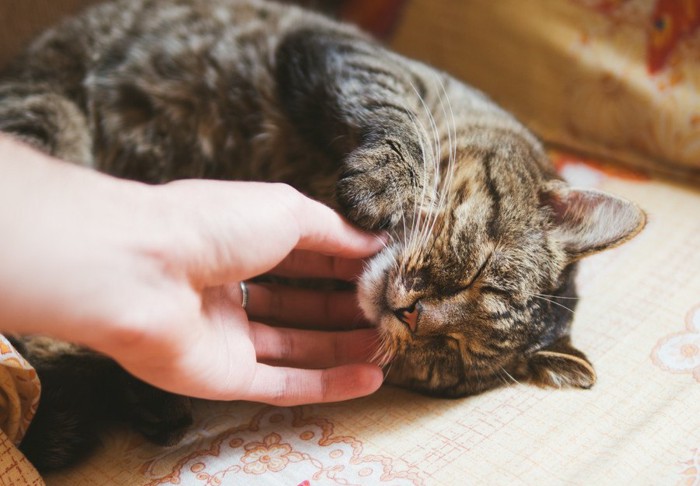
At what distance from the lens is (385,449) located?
1037 mm

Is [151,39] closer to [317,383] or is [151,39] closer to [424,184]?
[424,184]

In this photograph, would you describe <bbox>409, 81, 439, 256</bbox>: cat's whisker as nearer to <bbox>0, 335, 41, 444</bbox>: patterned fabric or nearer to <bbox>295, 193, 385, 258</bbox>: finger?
<bbox>295, 193, 385, 258</bbox>: finger

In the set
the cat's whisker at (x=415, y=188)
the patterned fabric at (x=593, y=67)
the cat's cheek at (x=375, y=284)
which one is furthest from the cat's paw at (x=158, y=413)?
the patterned fabric at (x=593, y=67)

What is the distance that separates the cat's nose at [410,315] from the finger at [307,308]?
178 mm

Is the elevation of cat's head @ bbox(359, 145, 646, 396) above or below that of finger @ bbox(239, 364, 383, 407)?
above

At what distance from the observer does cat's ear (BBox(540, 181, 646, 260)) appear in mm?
1131

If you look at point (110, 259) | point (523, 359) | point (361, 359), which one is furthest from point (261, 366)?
point (523, 359)

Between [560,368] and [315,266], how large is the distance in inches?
20.4

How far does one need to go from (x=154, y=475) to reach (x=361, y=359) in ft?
1.37

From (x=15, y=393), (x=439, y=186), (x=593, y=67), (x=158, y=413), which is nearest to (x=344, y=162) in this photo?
(x=439, y=186)

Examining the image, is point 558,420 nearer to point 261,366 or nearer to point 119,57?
point 261,366

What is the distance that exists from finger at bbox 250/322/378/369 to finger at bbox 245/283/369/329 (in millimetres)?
70

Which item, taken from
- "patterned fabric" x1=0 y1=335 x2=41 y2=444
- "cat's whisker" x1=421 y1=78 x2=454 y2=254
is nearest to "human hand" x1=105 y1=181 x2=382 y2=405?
"cat's whisker" x1=421 y1=78 x2=454 y2=254

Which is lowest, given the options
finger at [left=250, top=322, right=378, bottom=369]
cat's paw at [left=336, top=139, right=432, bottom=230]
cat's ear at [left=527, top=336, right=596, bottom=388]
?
finger at [left=250, top=322, right=378, bottom=369]
